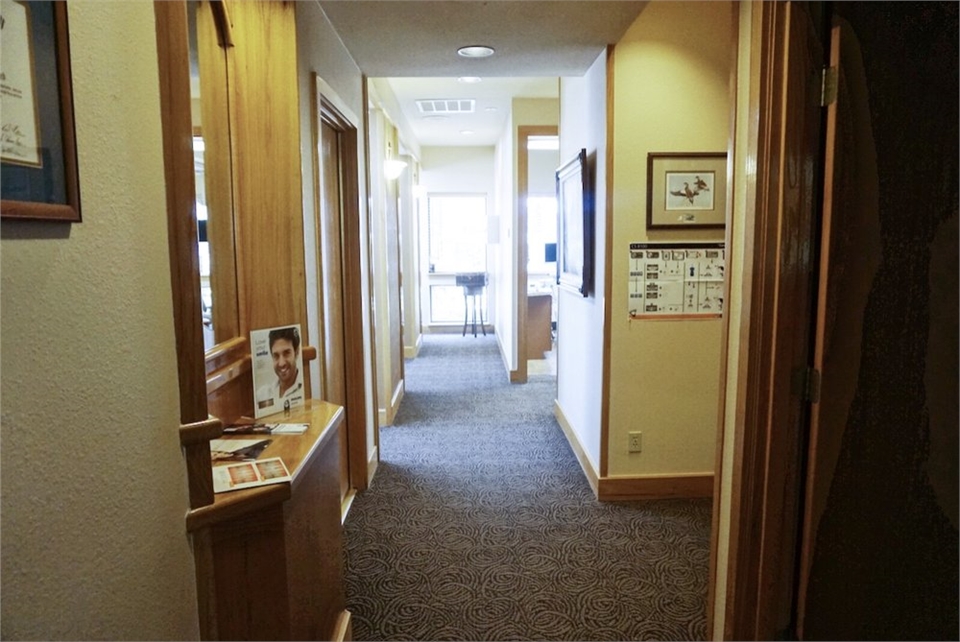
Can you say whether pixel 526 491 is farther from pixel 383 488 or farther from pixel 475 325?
pixel 475 325

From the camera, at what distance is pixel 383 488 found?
3217mm

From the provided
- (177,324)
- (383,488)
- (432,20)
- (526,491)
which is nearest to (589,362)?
(526,491)

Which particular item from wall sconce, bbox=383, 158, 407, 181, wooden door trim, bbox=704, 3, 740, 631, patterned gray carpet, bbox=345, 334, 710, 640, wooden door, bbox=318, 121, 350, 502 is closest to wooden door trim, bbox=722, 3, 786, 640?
wooden door trim, bbox=704, 3, 740, 631

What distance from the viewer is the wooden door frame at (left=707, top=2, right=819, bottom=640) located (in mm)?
1385

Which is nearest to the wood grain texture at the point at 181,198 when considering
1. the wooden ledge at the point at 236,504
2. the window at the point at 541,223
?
the wooden ledge at the point at 236,504

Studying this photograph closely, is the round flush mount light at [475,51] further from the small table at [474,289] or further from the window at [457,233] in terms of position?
the window at [457,233]

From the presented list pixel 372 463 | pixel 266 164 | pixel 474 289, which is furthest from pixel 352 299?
pixel 474 289

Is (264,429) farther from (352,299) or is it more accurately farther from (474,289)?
(474,289)

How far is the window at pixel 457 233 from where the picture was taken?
27.9ft

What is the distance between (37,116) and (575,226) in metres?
3.05

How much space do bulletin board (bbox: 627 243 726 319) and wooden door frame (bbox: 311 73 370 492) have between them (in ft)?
4.79

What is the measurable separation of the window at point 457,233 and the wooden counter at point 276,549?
280 inches

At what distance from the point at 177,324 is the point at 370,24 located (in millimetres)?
2008

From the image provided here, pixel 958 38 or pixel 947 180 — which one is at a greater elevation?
pixel 958 38
